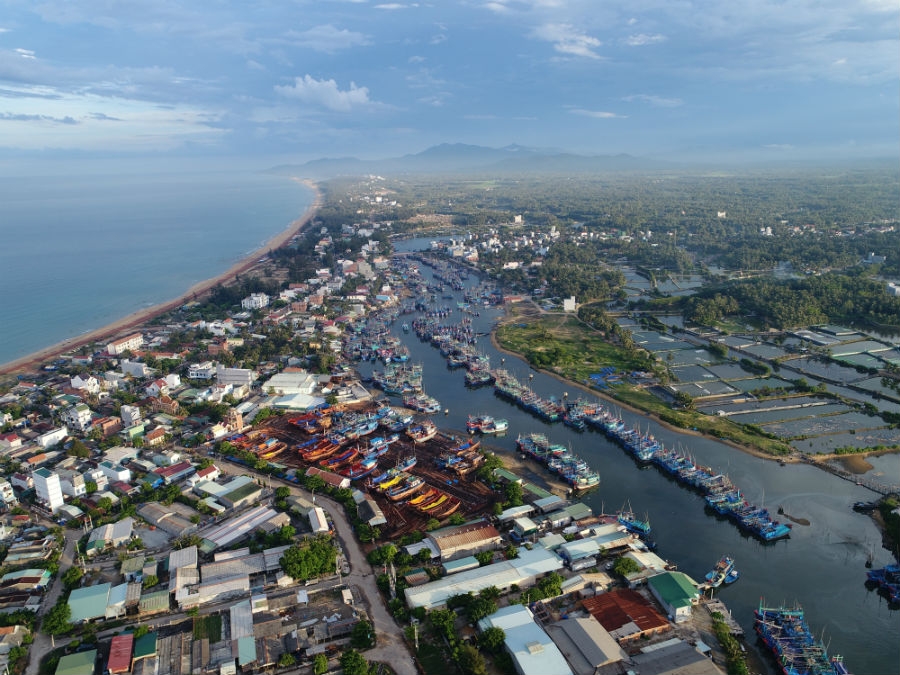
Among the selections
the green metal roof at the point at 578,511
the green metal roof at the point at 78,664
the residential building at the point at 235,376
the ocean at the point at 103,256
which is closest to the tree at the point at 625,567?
the green metal roof at the point at 578,511

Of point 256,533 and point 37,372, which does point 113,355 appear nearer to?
point 37,372

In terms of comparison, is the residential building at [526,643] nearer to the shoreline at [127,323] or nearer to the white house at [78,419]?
the white house at [78,419]

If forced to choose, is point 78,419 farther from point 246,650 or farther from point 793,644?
point 793,644

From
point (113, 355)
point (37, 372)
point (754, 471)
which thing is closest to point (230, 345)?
point (113, 355)

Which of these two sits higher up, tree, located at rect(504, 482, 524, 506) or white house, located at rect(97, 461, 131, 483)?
tree, located at rect(504, 482, 524, 506)

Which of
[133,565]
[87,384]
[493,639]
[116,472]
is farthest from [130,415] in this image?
[493,639]

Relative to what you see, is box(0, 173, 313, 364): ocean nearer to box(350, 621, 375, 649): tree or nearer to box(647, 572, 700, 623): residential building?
box(350, 621, 375, 649): tree

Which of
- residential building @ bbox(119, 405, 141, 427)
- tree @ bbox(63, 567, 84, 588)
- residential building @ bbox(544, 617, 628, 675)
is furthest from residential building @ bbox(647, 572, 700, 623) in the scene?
residential building @ bbox(119, 405, 141, 427)

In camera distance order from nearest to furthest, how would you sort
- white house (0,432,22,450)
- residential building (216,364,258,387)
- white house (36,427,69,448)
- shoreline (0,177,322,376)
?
white house (0,432,22,450)
white house (36,427,69,448)
residential building (216,364,258,387)
shoreline (0,177,322,376)

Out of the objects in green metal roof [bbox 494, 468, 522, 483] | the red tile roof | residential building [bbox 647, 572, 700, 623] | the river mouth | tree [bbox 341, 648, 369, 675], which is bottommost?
tree [bbox 341, 648, 369, 675]
